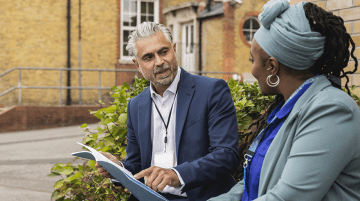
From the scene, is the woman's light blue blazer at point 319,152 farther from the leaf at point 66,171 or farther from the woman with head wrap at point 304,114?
the leaf at point 66,171

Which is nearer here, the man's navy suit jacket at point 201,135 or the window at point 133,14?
the man's navy suit jacket at point 201,135

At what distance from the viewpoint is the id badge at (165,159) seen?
7.39 feet

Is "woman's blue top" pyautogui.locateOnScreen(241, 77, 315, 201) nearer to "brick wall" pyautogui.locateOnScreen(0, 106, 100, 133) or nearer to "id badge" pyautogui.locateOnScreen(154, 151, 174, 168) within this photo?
"id badge" pyautogui.locateOnScreen(154, 151, 174, 168)

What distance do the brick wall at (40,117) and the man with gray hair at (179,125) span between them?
9.92m

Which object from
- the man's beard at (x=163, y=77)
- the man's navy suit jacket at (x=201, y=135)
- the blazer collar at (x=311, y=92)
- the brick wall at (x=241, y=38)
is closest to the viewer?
the blazer collar at (x=311, y=92)

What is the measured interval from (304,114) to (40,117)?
37.3 ft

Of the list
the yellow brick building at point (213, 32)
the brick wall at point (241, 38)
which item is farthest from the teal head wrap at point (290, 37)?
the brick wall at point (241, 38)

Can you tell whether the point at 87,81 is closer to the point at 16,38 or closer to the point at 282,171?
the point at 16,38

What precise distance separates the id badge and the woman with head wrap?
66 cm

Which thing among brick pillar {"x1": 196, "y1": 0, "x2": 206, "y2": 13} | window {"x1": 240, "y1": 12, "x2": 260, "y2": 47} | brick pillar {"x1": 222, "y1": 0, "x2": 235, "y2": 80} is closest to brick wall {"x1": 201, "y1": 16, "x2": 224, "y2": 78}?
brick pillar {"x1": 222, "y1": 0, "x2": 235, "y2": 80}

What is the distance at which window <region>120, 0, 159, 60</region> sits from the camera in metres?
15.2

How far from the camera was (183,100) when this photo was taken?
7.68 ft

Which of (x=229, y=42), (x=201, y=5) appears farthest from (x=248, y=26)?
(x=201, y=5)

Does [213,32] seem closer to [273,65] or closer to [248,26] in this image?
[248,26]
